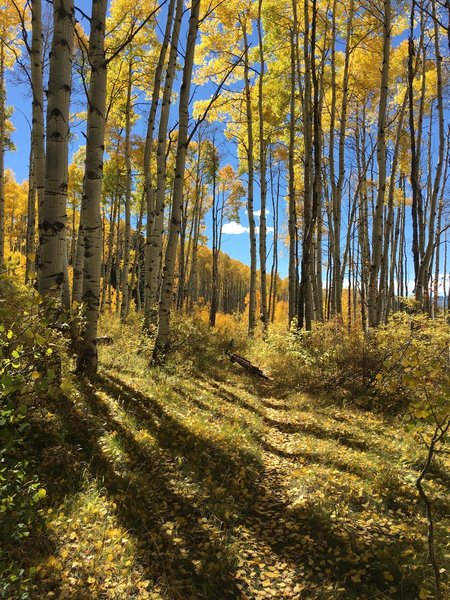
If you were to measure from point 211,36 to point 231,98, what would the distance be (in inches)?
74.9

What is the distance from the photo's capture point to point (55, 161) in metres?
4.29

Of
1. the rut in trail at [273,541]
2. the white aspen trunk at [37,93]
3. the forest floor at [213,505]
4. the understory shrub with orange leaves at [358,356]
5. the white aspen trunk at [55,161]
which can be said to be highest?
the white aspen trunk at [37,93]

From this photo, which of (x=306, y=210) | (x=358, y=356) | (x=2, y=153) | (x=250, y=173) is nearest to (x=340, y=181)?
(x=306, y=210)

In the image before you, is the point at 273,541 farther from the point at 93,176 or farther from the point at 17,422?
the point at 93,176

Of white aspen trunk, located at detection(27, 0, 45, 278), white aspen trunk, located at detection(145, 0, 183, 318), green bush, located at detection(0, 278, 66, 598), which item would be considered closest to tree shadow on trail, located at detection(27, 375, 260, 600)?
green bush, located at detection(0, 278, 66, 598)

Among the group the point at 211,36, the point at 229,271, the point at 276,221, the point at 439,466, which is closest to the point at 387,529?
the point at 439,466

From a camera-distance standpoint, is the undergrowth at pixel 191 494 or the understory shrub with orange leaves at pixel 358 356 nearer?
the undergrowth at pixel 191 494

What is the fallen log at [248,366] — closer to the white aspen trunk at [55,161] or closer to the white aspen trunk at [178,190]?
the white aspen trunk at [178,190]

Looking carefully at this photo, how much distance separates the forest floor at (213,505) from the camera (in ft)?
8.38

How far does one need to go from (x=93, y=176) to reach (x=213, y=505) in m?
4.38

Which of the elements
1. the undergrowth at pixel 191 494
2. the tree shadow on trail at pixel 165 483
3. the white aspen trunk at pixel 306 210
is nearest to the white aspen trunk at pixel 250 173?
the white aspen trunk at pixel 306 210

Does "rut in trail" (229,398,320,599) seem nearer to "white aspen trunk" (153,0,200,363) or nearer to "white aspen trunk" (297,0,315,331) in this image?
"white aspen trunk" (153,0,200,363)

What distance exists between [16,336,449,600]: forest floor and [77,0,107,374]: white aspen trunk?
0.77m

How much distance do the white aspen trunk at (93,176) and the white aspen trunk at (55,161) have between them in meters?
0.72
